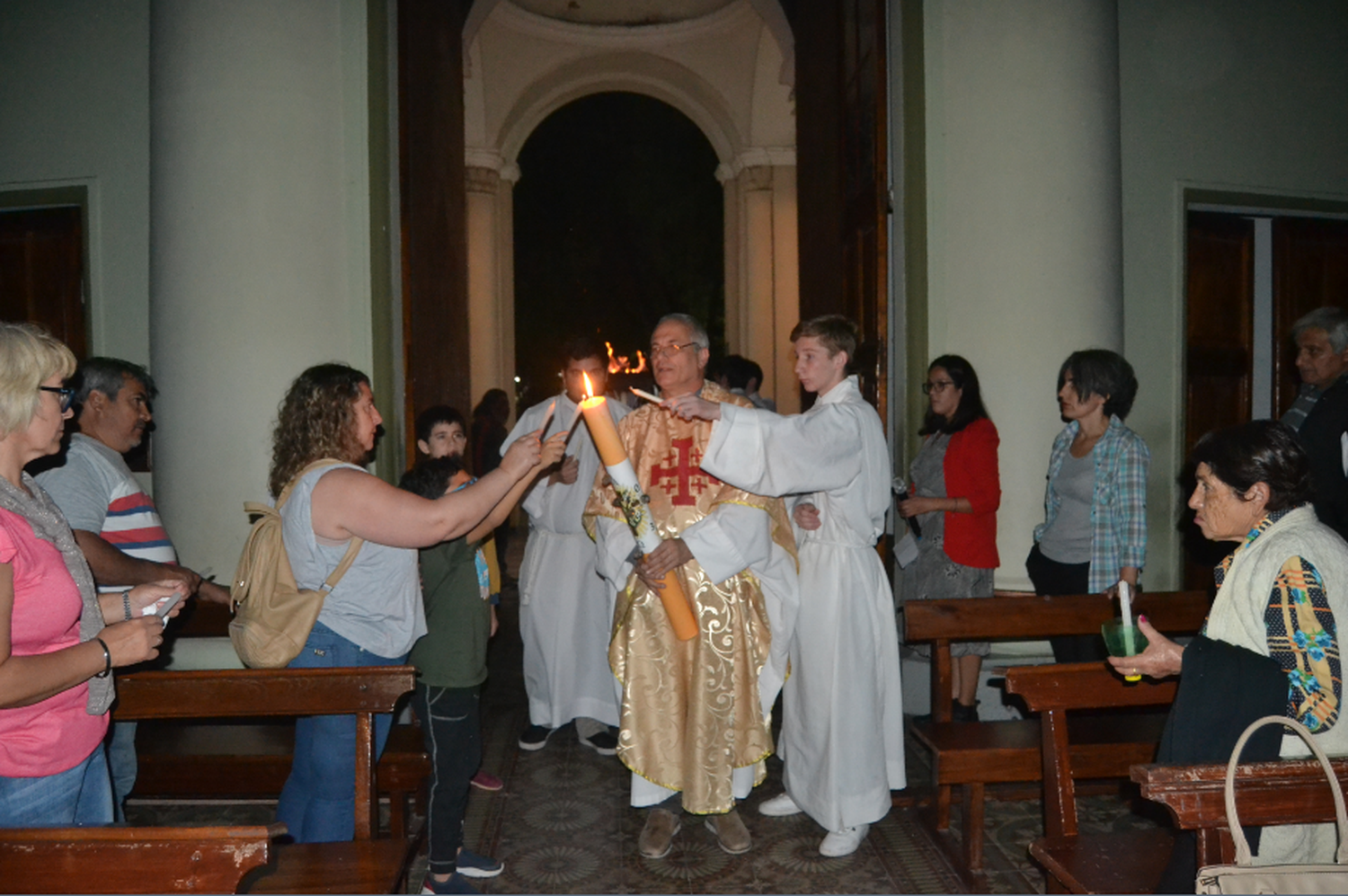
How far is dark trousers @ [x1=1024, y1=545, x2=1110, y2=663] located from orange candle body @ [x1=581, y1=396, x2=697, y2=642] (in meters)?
1.78

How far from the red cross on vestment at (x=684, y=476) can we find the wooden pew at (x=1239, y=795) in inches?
76.5

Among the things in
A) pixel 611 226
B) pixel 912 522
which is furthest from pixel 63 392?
pixel 611 226

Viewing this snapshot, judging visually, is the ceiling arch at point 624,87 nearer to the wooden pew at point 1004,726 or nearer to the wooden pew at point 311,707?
the wooden pew at point 1004,726

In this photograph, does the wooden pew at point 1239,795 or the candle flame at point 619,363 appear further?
the candle flame at point 619,363

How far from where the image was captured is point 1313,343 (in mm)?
3850

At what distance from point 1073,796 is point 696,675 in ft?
4.29

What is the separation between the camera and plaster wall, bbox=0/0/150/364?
5332 mm

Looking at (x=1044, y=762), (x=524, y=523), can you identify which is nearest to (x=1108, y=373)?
(x=1044, y=762)

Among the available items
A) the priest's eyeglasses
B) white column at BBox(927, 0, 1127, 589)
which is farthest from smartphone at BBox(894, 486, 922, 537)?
the priest's eyeglasses

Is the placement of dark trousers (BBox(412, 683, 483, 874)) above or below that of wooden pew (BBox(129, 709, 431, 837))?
above

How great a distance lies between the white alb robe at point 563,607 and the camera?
4777 millimetres

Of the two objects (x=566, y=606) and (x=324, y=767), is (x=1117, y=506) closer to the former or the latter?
(x=566, y=606)

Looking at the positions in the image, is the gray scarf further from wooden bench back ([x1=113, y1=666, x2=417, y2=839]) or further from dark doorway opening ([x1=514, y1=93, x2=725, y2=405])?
dark doorway opening ([x1=514, y1=93, x2=725, y2=405])

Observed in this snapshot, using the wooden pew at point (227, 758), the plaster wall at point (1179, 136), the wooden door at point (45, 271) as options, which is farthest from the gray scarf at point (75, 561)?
the plaster wall at point (1179, 136)
